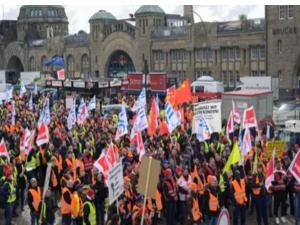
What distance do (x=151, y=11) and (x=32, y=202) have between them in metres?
49.8

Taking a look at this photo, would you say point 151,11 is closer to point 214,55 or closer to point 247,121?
point 214,55

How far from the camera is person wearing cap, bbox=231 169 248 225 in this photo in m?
14.4

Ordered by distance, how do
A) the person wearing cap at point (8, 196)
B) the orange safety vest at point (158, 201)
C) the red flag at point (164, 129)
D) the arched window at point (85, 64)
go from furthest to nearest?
the arched window at point (85, 64) < the red flag at point (164, 129) < the person wearing cap at point (8, 196) < the orange safety vest at point (158, 201)

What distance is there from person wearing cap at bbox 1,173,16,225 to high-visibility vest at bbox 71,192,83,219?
6.36 feet

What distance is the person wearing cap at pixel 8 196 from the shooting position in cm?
1445

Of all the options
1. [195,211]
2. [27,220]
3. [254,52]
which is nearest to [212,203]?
[195,211]

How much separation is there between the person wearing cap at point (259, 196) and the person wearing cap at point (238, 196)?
24cm

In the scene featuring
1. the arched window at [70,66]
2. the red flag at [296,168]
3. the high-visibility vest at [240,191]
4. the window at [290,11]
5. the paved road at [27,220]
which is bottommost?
the paved road at [27,220]

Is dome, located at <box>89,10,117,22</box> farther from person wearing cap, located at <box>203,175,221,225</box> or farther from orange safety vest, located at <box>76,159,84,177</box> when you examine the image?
person wearing cap, located at <box>203,175,221,225</box>

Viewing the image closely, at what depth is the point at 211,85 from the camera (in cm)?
4312

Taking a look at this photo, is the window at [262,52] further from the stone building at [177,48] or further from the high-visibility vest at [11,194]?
the high-visibility vest at [11,194]

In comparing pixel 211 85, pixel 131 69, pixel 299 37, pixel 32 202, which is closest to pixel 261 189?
pixel 32 202

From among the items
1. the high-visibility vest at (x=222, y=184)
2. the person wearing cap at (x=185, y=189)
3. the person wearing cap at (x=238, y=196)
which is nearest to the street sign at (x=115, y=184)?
the person wearing cap at (x=185, y=189)

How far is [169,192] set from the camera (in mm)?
14492
